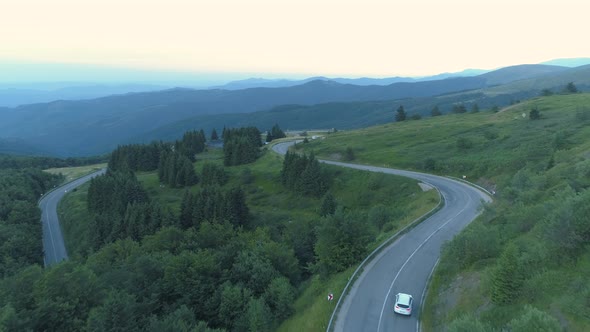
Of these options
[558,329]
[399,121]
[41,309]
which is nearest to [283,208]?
[41,309]

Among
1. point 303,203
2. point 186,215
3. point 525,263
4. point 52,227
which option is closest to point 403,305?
point 525,263

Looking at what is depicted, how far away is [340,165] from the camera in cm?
8094

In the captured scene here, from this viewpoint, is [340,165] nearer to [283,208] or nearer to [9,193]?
[283,208]

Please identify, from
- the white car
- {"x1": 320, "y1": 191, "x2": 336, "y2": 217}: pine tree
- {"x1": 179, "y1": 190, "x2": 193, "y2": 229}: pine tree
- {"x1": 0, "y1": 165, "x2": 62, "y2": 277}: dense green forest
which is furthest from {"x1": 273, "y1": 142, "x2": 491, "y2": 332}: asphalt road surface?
{"x1": 0, "y1": 165, "x2": 62, "y2": 277}: dense green forest

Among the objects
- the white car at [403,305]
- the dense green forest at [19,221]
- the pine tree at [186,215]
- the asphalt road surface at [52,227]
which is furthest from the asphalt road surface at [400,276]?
the asphalt road surface at [52,227]

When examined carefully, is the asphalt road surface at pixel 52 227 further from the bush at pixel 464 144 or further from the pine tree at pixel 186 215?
the bush at pixel 464 144

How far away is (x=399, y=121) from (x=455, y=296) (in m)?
122

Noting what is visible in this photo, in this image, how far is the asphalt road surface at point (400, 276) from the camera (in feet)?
74.2

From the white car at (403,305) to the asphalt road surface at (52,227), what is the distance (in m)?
53.6

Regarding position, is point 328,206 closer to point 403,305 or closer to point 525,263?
point 403,305

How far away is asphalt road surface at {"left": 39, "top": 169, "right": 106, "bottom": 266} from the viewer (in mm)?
65188

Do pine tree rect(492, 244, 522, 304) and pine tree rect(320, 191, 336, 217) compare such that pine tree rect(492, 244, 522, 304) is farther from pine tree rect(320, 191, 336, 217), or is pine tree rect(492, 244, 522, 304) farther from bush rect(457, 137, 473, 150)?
bush rect(457, 137, 473, 150)

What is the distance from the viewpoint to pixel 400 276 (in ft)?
91.4

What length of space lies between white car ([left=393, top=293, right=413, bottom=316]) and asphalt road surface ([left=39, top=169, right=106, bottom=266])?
5361 centimetres
